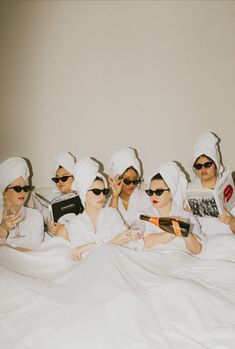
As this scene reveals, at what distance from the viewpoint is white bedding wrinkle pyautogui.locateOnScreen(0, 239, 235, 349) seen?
1.22 metres

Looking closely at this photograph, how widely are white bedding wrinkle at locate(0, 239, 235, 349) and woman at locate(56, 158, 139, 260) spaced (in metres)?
0.37

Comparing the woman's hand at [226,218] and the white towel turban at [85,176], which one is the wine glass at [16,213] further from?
the woman's hand at [226,218]

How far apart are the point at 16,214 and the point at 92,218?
679mm

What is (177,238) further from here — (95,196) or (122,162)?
(122,162)

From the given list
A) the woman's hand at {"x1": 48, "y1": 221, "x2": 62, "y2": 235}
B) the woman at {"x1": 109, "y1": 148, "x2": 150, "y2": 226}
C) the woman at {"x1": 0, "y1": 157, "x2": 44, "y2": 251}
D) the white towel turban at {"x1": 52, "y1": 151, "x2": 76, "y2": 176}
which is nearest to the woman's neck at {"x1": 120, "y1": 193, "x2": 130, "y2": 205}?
the woman at {"x1": 109, "y1": 148, "x2": 150, "y2": 226}

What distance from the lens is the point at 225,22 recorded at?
10.8 feet

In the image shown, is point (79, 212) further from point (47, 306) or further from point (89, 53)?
point (89, 53)

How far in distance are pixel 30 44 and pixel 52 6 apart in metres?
0.46

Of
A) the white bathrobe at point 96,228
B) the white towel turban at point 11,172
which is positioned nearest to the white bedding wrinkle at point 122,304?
the white bathrobe at point 96,228

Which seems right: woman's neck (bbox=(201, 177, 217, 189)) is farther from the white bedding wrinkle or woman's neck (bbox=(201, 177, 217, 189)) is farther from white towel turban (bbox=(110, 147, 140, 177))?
the white bedding wrinkle

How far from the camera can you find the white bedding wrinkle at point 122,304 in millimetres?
1216

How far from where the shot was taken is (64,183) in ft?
Result: 9.14

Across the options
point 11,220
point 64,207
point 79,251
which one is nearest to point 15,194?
point 11,220

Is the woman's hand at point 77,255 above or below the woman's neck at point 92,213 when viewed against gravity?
below
